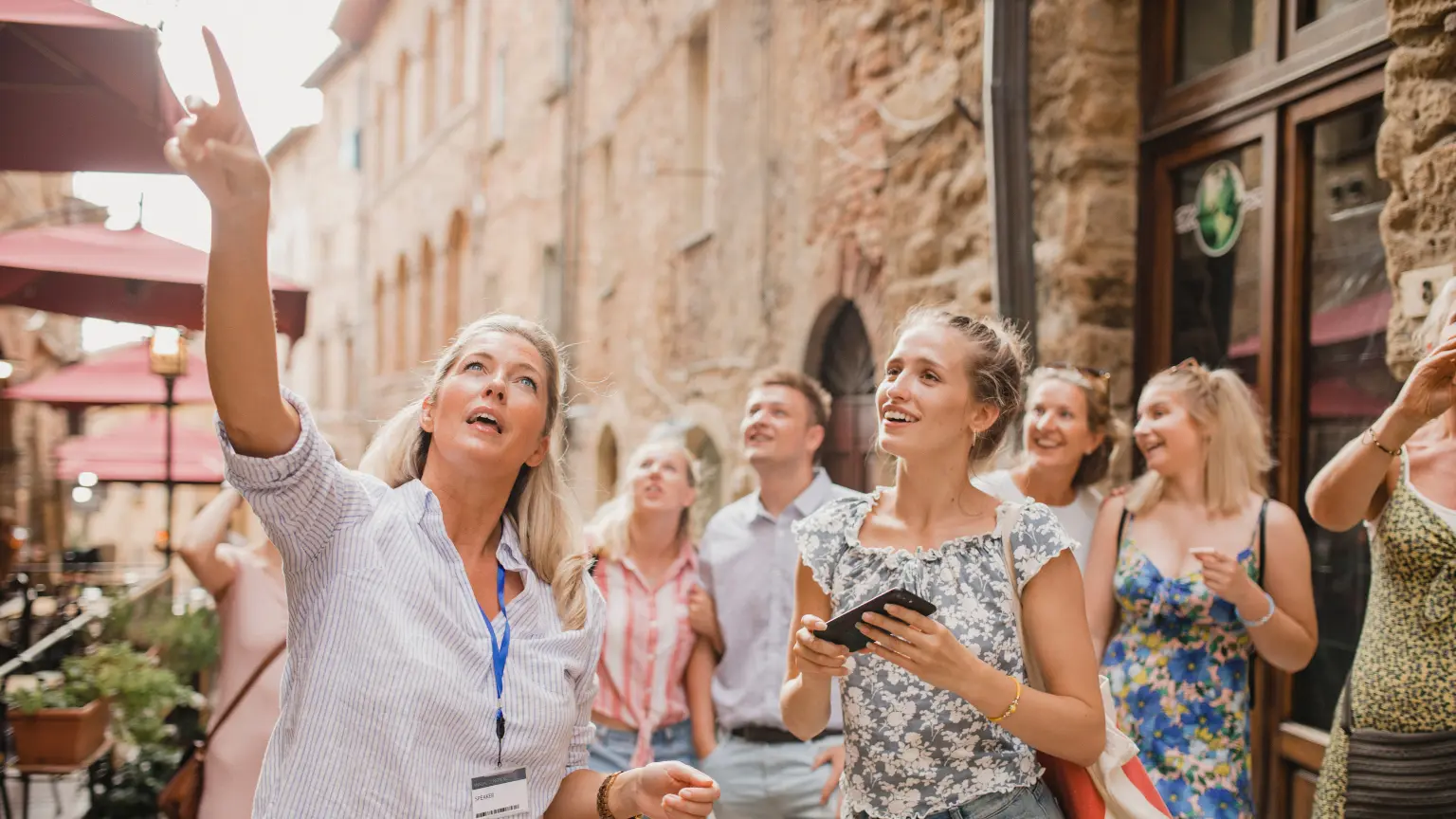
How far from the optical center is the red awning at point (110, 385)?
8.26m

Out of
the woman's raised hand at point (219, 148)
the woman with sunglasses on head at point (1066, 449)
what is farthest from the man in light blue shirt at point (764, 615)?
the woman's raised hand at point (219, 148)

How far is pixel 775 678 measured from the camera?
11.8 feet

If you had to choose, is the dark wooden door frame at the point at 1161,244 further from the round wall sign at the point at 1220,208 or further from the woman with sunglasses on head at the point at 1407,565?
the woman with sunglasses on head at the point at 1407,565

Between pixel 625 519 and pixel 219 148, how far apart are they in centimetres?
244

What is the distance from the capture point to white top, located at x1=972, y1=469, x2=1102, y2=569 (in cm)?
337

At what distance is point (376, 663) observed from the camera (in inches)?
70.8

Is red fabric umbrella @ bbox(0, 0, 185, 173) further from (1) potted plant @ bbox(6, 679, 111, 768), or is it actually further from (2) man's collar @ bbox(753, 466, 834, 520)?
(2) man's collar @ bbox(753, 466, 834, 520)

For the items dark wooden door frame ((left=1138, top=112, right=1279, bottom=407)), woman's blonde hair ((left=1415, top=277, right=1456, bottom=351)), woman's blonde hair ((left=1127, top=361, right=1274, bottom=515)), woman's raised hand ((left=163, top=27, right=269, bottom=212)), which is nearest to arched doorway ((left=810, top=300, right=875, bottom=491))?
dark wooden door frame ((left=1138, top=112, right=1279, bottom=407))

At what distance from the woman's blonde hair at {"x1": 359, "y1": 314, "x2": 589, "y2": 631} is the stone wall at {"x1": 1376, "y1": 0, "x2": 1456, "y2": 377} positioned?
2.11m

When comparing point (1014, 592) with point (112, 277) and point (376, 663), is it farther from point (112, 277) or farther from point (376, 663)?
point (112, 277)

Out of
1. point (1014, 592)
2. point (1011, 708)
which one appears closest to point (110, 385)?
point (1014, 592)

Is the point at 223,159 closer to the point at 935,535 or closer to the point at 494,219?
the point at 935,535

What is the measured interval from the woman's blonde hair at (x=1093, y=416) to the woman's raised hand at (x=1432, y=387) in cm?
111

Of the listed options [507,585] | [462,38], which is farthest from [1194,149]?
[462,38]
